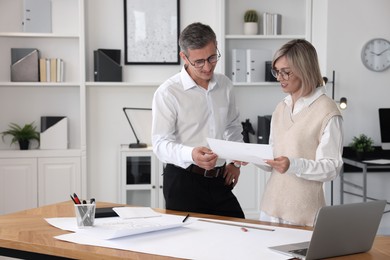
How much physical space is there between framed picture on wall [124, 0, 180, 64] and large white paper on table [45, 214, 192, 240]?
3.30m

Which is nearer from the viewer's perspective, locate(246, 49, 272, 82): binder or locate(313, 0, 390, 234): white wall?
locate(313, 0, 390, 234): white wall

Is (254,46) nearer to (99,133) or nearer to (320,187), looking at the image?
(99,133)

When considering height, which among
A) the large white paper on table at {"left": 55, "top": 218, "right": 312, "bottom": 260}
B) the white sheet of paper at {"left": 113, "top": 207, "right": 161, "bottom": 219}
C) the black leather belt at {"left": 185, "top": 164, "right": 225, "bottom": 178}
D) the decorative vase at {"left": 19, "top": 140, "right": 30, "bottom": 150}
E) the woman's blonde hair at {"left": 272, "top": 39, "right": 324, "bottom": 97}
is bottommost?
the large white paper on table at {"left": 55, "top": 218, "right": 312, "bottom": 260}

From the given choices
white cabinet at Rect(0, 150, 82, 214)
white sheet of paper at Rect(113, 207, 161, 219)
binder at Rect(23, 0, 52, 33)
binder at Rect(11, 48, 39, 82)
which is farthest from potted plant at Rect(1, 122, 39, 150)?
white sheet of paper at Rect(113, 207, 161, 219)

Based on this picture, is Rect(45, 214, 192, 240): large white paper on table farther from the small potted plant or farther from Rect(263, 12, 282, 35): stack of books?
Rect(263, 12, 282, 35): stack of books

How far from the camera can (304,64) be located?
2.67 meters

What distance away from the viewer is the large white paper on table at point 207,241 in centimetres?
209

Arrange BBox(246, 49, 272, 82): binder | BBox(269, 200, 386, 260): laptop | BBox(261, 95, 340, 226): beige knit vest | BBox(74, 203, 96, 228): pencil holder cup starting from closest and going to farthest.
Result: BBox(269, 200, 386, 260): laptop, BBox(74, 203, 96, 228): pencil holder cup, BBox(261, 95, 340, 226): beige knit vest, BBox(246, 49, 272, 82): binder

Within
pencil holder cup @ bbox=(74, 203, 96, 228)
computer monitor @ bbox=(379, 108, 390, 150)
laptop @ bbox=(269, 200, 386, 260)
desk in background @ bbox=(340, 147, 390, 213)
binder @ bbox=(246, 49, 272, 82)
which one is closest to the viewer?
laptop @ bbox=(269, 200, 386, 260)

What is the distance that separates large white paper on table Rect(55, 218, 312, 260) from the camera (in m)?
2.09

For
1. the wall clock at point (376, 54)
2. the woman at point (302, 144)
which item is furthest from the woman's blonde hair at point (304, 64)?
the wall clock at point (376, 54)

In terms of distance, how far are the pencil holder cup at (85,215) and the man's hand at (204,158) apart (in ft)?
1.87

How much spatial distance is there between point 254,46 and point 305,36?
0.48 metres

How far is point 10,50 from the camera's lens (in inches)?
223
